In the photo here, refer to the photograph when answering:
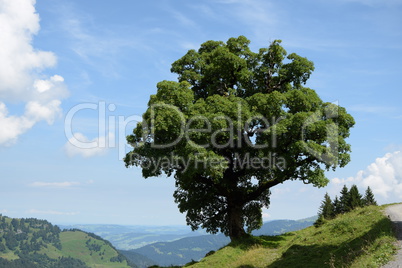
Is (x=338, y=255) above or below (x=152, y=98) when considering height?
below

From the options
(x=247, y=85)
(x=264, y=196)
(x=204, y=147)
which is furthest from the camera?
(x=264, y=196)

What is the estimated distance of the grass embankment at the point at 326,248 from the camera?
70.1ft

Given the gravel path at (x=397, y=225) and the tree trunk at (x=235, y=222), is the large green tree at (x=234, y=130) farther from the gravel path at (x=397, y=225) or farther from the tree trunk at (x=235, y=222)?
the gravel path at (x=397, y=225)

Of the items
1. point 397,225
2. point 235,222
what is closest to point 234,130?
point 235,222

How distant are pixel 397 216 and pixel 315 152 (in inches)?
319

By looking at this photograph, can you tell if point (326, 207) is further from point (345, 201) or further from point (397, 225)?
point (397, 225)

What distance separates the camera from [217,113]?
31.4m

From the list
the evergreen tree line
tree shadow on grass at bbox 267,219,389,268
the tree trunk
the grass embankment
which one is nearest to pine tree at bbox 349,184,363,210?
the evergreen tree line

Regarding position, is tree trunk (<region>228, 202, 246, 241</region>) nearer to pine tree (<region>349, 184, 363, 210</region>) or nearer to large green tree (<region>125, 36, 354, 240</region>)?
large green tree (<region>125, 36, 354, 240</region>)

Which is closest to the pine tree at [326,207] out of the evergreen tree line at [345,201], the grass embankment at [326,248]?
the evergreen tree line at [345,201]

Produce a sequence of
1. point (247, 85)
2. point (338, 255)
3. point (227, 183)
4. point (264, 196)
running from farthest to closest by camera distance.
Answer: point (264, 196), point (247, 85), point (227, 183), point (338, 255)

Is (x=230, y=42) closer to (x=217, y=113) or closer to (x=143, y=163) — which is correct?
(x=217, y=113)

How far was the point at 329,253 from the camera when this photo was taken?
2566cm

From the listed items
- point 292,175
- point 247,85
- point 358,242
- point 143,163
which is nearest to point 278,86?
point 247,85
